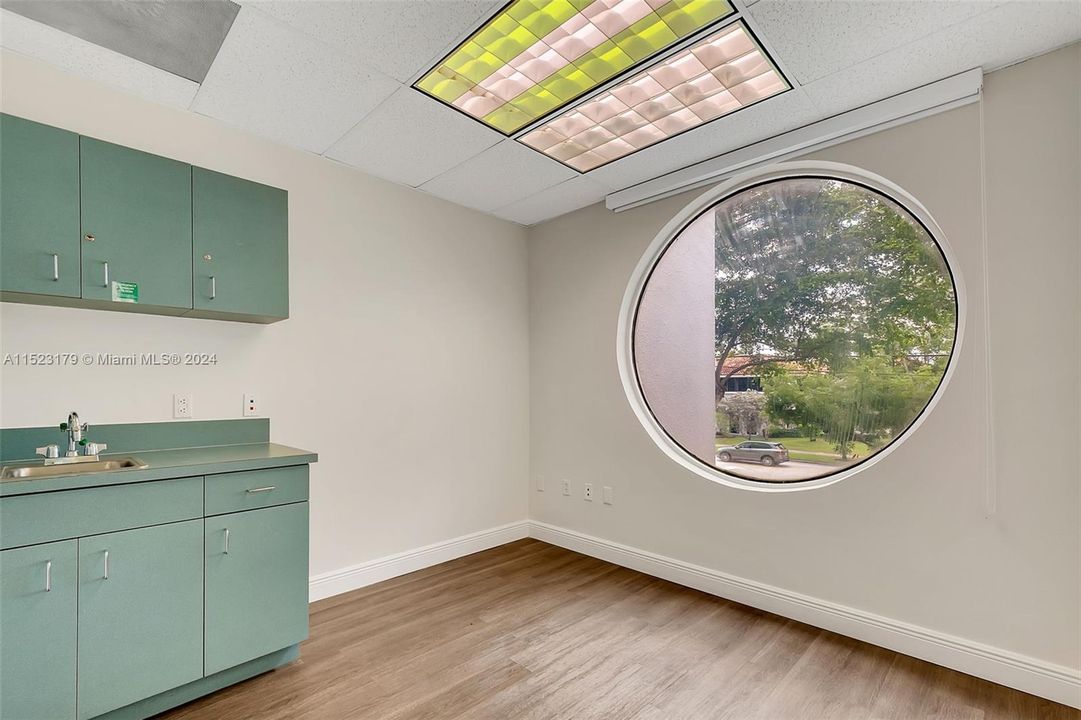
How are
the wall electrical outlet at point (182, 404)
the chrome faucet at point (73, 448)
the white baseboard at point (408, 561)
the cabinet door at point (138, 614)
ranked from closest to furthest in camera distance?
the cabinet door at point (138, 614) → the chrome faucet at point (73, 448) → the wall electrical outlet at point (182, 404) → the white baseboard at point (408, 561)

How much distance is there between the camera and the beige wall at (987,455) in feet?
6.82

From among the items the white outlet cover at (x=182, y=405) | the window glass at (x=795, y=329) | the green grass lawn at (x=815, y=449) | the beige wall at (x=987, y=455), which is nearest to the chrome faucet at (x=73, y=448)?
the white outlet cover at (x=182, y=405)

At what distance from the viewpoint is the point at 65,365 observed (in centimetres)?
227

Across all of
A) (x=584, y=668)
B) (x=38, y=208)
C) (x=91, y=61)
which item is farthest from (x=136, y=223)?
(x=584, y=668)

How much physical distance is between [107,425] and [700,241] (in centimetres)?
405

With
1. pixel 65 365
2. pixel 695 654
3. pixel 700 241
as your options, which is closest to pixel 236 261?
pixel 65 365

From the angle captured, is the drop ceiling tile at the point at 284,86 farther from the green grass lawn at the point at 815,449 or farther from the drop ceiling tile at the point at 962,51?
the green grass lawn at the point at 815,449

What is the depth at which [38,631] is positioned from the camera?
1.70 metres

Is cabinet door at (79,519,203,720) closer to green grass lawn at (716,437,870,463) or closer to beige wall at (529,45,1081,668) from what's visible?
beige wall at (529,45,1081,668)

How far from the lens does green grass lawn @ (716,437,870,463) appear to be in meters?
3.04

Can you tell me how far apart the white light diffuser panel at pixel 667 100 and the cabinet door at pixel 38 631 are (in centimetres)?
281

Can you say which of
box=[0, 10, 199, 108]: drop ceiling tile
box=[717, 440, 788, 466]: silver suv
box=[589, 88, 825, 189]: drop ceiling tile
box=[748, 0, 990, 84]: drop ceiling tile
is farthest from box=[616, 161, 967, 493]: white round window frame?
box=[0, 10, 199, 108]: drop ceiling tile

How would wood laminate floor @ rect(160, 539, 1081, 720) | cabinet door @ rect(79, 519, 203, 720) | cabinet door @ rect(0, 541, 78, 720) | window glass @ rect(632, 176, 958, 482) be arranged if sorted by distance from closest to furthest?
cabinet door @ rect(0, 541, 78, 720)
cabinet door @ rect(79, 519, 203, 720)
wood laminate floor @ rect(160, 539, 1081, 720)
window glass @ rect(632, 176, 958, 482)

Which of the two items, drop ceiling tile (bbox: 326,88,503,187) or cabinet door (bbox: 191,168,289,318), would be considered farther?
drop ceiling tile (bbox: 326,88,503,187)
